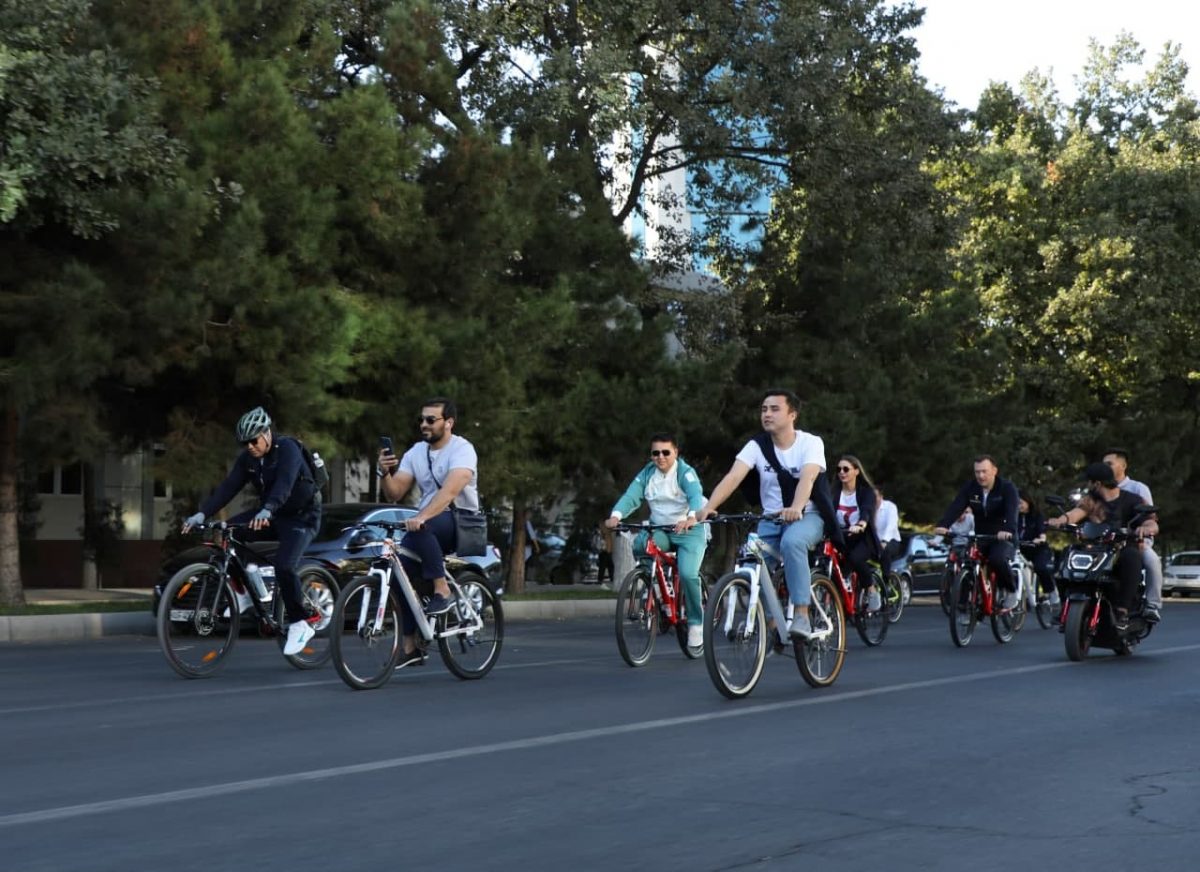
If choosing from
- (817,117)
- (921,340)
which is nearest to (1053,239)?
(921,340)

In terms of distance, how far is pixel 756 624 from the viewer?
1116cm

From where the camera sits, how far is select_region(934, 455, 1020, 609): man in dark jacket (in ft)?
57.1

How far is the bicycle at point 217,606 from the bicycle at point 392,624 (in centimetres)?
101

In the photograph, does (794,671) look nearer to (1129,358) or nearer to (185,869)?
(185,869)

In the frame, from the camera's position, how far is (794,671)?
13.3m

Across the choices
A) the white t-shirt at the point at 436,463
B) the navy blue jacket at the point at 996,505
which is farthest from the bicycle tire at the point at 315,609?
the navy blue jacket at the point at 996,505

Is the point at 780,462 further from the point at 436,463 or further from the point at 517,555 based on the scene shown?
the point at 517,555

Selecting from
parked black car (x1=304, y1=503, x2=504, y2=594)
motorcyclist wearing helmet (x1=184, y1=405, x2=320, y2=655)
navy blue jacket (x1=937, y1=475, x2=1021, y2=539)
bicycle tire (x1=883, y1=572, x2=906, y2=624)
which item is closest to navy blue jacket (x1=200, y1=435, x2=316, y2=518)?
motorcyclist wearing helmet (x1=184, y1=405, x2=320, y2=655)

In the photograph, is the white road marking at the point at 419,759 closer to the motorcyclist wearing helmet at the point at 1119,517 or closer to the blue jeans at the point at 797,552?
the blue jeans at the point at 797,552

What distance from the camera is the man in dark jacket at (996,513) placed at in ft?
57.1

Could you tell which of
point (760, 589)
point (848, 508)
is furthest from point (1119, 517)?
point (760, 589)

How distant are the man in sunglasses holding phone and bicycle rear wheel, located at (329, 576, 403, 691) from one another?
0.09 meters

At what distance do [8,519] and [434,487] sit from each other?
10.5 m

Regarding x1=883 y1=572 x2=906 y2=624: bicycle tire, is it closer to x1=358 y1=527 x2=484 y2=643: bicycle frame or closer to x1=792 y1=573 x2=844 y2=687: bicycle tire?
x1=792 y1=573 x2=844 y2=687: bicycle tire
